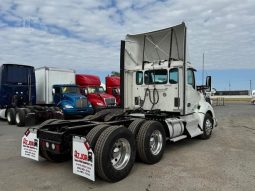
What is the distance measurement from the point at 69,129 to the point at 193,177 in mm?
2653

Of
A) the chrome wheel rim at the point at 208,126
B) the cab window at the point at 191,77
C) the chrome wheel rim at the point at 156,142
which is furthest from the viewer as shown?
the chrome wheel rim at the point at 208,126

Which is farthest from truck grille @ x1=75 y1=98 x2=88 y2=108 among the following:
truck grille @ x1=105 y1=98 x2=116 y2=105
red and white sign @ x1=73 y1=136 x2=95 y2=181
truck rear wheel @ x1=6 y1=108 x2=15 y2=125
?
red and white sign @ x1=73 y1=136 x2=95 y2=181

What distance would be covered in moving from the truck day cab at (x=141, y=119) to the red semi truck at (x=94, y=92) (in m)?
9.50

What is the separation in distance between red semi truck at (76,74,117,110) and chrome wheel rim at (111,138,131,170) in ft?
42.4

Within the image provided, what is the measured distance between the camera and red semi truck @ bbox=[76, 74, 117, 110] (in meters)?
19.1

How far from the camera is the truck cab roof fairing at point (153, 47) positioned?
350 inches

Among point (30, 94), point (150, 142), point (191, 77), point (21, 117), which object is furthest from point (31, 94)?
point (150, 142)

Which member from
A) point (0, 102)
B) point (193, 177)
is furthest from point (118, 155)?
point (0, 102)

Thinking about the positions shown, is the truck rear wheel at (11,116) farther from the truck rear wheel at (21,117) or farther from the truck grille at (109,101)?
the truck grille at (109,101)

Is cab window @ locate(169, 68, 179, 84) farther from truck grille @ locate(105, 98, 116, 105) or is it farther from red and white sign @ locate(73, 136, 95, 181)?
truck grille @ locate(105, 98, 116, 105)

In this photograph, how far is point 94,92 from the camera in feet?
65.5

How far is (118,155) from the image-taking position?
5672 mm

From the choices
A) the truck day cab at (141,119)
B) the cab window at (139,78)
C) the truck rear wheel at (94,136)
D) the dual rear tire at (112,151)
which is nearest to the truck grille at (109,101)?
the truck day cab at (141,119)

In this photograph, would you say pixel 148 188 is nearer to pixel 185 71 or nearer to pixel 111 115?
pixel 111 115
